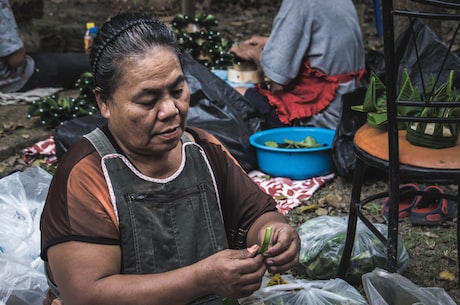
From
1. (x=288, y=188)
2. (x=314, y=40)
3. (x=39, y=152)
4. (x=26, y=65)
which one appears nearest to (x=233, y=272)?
(x=288, y=188)

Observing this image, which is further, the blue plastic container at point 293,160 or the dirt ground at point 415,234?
the blue plastic container at point 293,160

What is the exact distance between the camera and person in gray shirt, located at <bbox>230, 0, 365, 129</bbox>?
4.44m

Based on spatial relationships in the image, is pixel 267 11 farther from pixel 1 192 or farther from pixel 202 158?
pixel 202 158

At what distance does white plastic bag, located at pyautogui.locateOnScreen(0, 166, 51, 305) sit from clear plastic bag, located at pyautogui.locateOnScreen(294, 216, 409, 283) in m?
1.26

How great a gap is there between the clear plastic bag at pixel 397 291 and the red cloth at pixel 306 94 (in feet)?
8.00

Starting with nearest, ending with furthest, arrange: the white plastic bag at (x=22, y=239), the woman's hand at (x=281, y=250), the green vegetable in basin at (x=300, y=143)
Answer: the woman's hand at (x=281, y=250) < the white plastic bag at (x=22, y=239) < the green vegetable in basin at (x=300, y=143)

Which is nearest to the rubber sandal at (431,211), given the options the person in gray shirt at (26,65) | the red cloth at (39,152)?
the red cloth at (39,152)

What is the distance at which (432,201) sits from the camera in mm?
3785

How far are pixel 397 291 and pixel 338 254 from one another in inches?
30.3

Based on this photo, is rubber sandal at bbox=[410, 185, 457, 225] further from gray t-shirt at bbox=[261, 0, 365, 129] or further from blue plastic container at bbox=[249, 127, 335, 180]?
gray t-shirt at bbox=[261, 0, 365, 129]

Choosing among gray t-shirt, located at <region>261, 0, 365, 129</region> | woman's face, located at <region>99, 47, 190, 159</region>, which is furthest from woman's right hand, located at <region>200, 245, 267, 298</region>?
gray t-shirt, located at <region>261, 0, 365, 129</region>

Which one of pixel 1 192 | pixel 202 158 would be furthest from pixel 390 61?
pixel 1 192

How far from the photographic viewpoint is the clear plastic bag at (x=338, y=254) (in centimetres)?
308

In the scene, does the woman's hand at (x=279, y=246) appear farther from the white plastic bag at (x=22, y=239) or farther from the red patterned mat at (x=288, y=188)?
the red patterned mat at (x=288, y=188)
